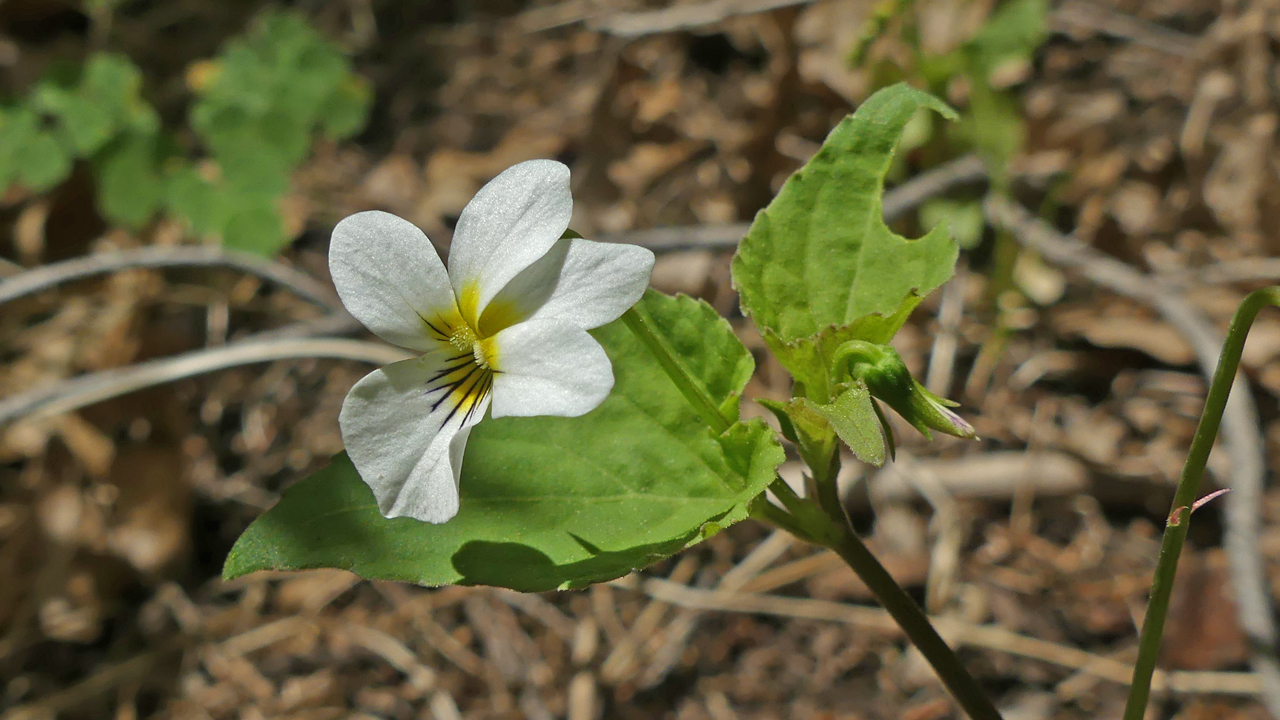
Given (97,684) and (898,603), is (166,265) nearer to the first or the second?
(97,684)

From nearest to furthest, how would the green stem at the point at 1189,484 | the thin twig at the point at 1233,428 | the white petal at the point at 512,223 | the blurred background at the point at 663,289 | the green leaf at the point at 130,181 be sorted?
the green stem at the point at 1189,484, the white petal at the point at 512,223, the thin twig at the point at 1233,428, the blurred background at the point at 663,289, the green leaf at the point at 130,181

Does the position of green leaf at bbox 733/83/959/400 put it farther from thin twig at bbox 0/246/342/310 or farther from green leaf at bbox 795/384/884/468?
thin twig at bbox 0/246/342/310

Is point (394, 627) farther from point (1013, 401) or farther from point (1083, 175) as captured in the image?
point (1083, 175)

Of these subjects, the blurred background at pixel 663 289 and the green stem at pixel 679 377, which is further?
the blurred background at pixel 663 289

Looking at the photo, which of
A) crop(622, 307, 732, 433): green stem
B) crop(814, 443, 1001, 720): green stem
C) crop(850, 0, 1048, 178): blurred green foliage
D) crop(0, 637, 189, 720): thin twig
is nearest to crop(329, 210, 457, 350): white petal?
crop(622, 307, 732, 433): green stem

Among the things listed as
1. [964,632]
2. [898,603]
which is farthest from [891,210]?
[898,603]

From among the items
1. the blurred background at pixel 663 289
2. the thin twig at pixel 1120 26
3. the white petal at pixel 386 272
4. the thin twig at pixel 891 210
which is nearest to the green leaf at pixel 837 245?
the white petal at pixel 386 272

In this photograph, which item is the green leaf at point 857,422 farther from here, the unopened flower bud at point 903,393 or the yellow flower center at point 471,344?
the yellow flower center at point 471,344
